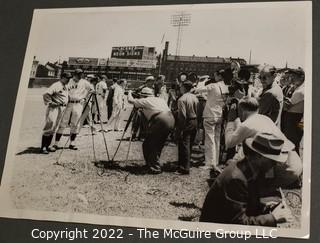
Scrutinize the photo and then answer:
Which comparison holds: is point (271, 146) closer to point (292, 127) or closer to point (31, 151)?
point (292, 127)

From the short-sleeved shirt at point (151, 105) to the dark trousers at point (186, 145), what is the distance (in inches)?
3.7

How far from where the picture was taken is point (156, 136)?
1221mm

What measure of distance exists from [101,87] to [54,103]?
0.17 metres

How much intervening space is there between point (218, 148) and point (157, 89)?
0.27 m

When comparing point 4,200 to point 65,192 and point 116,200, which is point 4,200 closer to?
point 65,192

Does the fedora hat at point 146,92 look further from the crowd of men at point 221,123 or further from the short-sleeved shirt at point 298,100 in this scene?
A: the short-sleeved shirt at point 298,100

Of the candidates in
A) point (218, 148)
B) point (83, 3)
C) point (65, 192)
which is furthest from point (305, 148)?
point (83, 3)

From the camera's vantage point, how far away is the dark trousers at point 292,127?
113 cm

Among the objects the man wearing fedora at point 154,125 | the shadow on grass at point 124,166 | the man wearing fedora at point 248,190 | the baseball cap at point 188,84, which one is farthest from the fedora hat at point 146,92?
the man wearing fedora at point 248,190

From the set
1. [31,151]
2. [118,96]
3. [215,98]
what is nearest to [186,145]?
[215,98]

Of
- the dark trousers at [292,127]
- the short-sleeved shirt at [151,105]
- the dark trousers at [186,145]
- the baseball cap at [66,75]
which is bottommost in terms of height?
the dark trousers at [186,145]

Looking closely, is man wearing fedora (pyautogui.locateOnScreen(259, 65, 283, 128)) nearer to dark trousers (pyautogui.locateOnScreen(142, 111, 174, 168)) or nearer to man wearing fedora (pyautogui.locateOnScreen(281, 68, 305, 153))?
man wearing fedora (pyautogui.locateOnScreen(281, 68, 305, 153))

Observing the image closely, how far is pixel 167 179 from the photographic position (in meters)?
1.18

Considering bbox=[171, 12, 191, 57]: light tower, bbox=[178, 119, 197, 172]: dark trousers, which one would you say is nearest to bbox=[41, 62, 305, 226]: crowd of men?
bbox=[178, 119, 197, 172]: dark trousers
